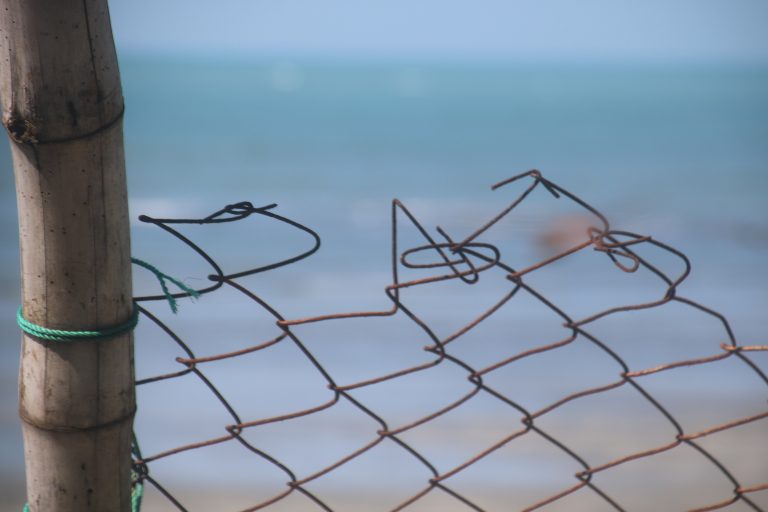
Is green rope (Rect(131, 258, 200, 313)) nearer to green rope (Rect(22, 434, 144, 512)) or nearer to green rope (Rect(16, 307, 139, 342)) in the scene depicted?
green rope (Rect(16, 307, 139, 342))

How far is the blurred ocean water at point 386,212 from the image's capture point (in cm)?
528

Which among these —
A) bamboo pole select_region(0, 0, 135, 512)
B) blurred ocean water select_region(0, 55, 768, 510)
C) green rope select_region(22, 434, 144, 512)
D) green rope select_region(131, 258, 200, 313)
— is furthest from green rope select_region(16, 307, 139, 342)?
blurred ocean water select_region(0, 55, 768, 510)

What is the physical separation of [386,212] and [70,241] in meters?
14.1

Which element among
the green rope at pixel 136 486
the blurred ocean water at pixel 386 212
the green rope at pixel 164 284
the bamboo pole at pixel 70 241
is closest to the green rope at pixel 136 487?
the green rope at pixel 136 486

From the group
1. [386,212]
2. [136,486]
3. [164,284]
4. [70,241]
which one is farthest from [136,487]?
[386,212]

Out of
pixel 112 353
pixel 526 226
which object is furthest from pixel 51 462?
pixel 526 226

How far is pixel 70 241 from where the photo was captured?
988mm

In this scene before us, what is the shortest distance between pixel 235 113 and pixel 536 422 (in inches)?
1644

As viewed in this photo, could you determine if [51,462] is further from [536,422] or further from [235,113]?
[235,113]

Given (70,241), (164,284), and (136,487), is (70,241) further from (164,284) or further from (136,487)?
(136,487)

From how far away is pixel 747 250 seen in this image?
38.0 feet

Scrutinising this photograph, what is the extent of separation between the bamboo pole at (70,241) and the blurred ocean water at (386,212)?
120 inches

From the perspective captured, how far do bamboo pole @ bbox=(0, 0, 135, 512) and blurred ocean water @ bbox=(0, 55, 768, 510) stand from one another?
3040 mm

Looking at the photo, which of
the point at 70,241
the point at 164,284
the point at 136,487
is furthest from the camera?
the point at 136,487
